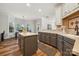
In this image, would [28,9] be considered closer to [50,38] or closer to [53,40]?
[53,40]

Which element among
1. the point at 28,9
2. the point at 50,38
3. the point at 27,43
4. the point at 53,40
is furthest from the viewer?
the point at 50,38

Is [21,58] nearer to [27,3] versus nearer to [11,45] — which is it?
[11,45]

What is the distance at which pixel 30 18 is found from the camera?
7.49 ft

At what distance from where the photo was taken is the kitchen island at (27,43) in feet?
8.90

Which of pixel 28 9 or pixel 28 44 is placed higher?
pixel 28 9

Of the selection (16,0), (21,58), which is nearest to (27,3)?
(16,0)

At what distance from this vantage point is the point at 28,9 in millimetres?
2219

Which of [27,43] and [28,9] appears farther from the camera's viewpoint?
[27,43]

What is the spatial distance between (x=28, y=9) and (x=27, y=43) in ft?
3.23

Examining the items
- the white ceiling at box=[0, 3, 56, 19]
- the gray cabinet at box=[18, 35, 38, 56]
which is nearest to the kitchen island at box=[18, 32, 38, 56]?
the gray cabinet at box=[18, 35, 38, 56]

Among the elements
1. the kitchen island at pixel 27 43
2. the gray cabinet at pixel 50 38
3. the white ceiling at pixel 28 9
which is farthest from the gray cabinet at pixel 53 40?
the white ceiling at pixel 28 9

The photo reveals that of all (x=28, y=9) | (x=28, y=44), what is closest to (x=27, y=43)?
(x=28, y=44)

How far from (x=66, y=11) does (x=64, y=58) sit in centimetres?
179

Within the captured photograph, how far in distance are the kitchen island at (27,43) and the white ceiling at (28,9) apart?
0.53m
